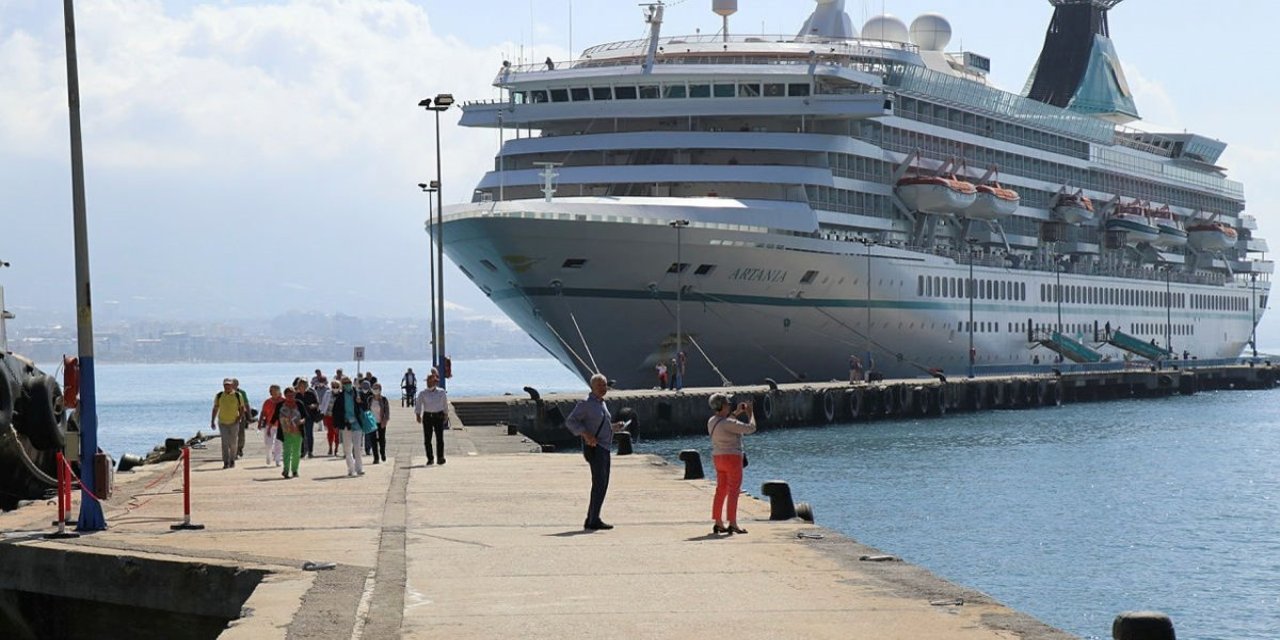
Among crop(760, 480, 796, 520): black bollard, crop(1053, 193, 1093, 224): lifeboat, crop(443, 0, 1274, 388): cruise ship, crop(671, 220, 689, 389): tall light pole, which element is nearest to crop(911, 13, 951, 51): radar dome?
crop(443, 0, 1274, 388): cruise ship

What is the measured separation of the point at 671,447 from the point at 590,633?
36527 mm

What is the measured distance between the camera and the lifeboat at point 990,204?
6681cm

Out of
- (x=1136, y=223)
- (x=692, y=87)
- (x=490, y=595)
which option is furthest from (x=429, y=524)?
(x=1136, y=223)

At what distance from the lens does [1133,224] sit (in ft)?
275

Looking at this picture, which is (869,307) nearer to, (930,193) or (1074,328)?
(930,193)

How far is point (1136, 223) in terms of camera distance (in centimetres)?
8375

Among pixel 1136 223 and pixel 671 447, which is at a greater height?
pixel 1136 223

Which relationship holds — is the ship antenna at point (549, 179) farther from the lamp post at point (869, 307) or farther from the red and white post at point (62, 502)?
the red and white post at point (62, 502)

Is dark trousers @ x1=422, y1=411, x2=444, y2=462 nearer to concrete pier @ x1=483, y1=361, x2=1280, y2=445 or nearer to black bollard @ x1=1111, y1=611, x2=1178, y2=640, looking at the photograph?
concrete pier @ x1=483, y1=361, x2=1280, y2=445

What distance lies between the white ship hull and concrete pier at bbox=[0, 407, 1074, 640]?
91.3 ft

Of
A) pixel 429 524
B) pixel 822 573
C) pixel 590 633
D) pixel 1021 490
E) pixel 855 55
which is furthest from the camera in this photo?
pixel 855 55

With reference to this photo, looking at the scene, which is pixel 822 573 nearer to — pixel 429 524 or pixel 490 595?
pixel 490 595

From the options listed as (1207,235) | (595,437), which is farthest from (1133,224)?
(595,437)

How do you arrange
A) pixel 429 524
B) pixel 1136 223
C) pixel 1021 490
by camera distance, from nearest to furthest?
pixel 429 524 → pixel 1021 490 → pixel 1136 223
